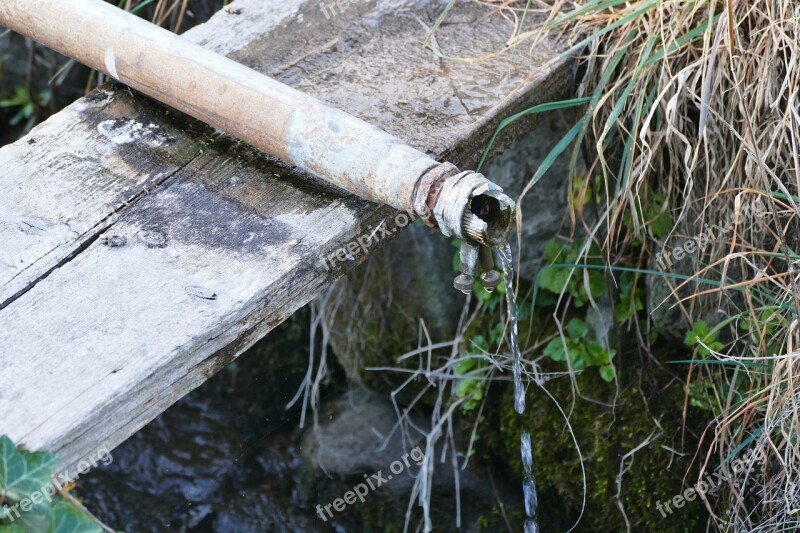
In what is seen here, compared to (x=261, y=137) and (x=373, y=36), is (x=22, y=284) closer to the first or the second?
(x=261, y=137)

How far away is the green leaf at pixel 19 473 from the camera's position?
1.38m

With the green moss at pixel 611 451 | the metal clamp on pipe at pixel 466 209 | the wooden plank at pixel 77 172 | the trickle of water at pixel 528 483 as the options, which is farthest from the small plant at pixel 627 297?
the wooden plank at pixel 77 172

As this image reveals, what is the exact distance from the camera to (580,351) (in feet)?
8.64

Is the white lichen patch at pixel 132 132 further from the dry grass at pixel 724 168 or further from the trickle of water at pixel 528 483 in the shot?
the trickle of water at pixel 528 483

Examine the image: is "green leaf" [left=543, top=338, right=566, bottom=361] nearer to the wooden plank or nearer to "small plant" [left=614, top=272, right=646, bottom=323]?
"small plant" [left=614, top=272, right=646, bottom=323]

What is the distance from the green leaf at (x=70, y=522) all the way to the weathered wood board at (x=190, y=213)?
0.34ft

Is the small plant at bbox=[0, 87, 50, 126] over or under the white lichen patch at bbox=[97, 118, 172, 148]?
under

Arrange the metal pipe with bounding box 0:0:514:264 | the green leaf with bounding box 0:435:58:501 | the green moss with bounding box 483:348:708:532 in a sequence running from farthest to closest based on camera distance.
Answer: the green moss with bounding box 483:348:708:532, the metal pipe with bounding box 0:0:514:264, the green leaf with bounding box 0:435:58:501

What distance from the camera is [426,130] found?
2.01 m

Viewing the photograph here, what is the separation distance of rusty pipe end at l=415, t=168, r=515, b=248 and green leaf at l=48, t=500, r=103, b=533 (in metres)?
0.81

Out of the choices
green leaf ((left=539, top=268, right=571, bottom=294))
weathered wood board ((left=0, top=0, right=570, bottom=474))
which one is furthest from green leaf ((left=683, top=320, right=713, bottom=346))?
weathered wood board ((left=0, top=0, right=570, bottom=474))

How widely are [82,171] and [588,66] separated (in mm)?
1298

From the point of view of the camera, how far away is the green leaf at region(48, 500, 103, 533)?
1.41 meters

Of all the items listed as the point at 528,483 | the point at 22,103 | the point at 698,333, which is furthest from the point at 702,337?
the point at 22,103
